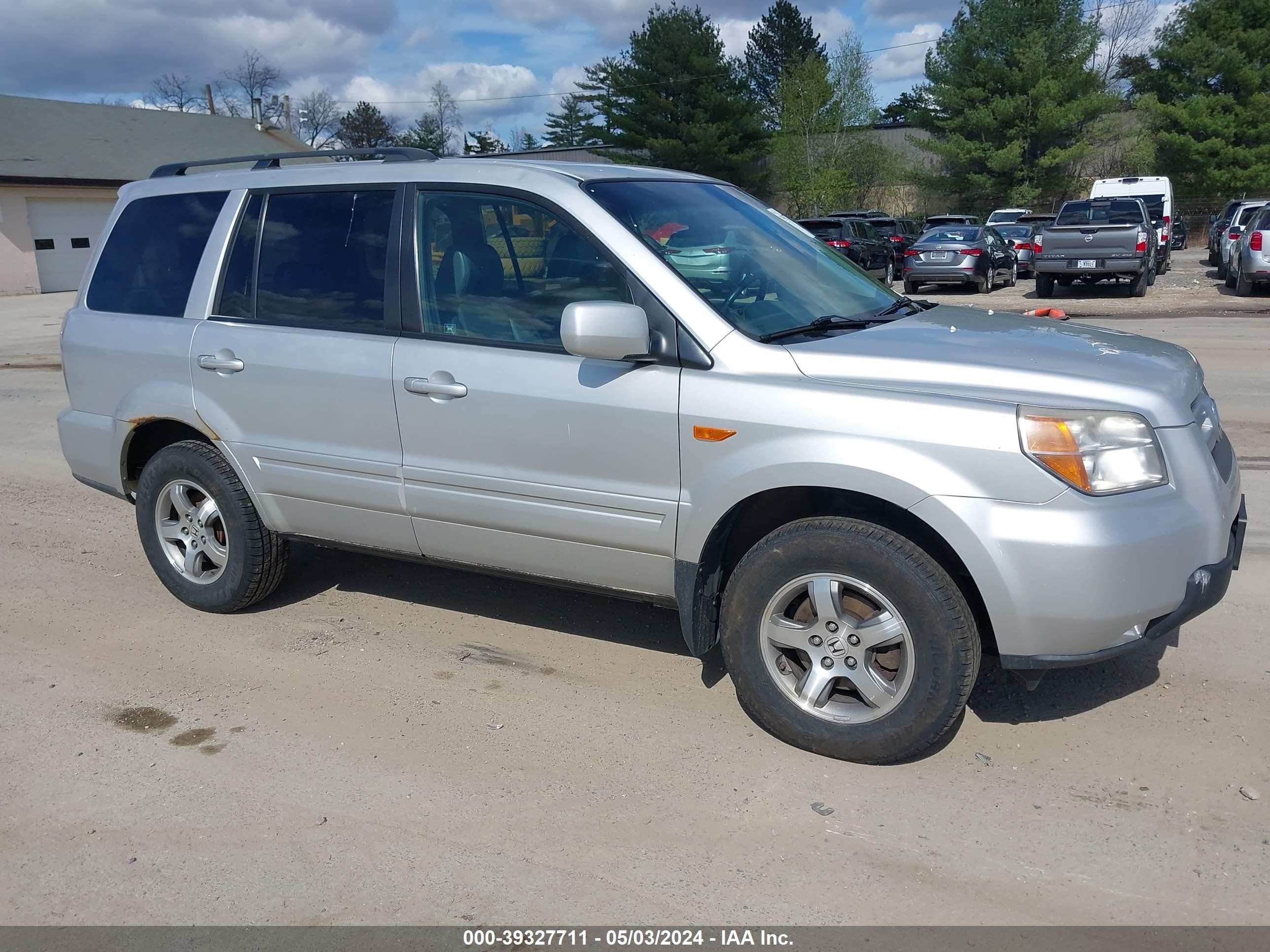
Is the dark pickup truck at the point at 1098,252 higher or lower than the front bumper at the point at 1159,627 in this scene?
higher

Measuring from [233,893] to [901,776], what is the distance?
2.13m

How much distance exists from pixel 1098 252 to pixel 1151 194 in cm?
1228

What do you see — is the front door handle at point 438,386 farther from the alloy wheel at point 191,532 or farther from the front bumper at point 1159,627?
the front bumper at point 1159,627

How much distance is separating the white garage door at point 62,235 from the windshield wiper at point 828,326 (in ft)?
114

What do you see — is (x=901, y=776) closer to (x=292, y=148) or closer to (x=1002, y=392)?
(x=1002, y=392)

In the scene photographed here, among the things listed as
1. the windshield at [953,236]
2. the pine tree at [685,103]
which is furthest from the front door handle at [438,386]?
the pine tree at [685,103]

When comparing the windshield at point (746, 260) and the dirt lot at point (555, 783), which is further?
the windshield at point (746, 260)

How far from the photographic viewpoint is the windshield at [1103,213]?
21203mm

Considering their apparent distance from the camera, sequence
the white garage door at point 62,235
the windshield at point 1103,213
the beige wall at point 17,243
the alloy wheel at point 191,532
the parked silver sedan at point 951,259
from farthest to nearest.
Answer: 1. the white garage door at point 62,235
2. the beige wall at point 17,243
3. the parked silver sedan at point 951,259
4. the windshield at point 1103,213
5. the alloy wheel at point 191,532

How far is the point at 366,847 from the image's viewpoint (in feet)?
11.1

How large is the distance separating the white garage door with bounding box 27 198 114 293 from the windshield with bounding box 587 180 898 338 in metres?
33.9

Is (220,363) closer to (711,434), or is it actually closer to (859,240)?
(711,434)

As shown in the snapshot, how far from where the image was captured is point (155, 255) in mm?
5258

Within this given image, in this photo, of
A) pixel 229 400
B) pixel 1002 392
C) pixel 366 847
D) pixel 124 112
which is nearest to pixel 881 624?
pixel 1002 392
